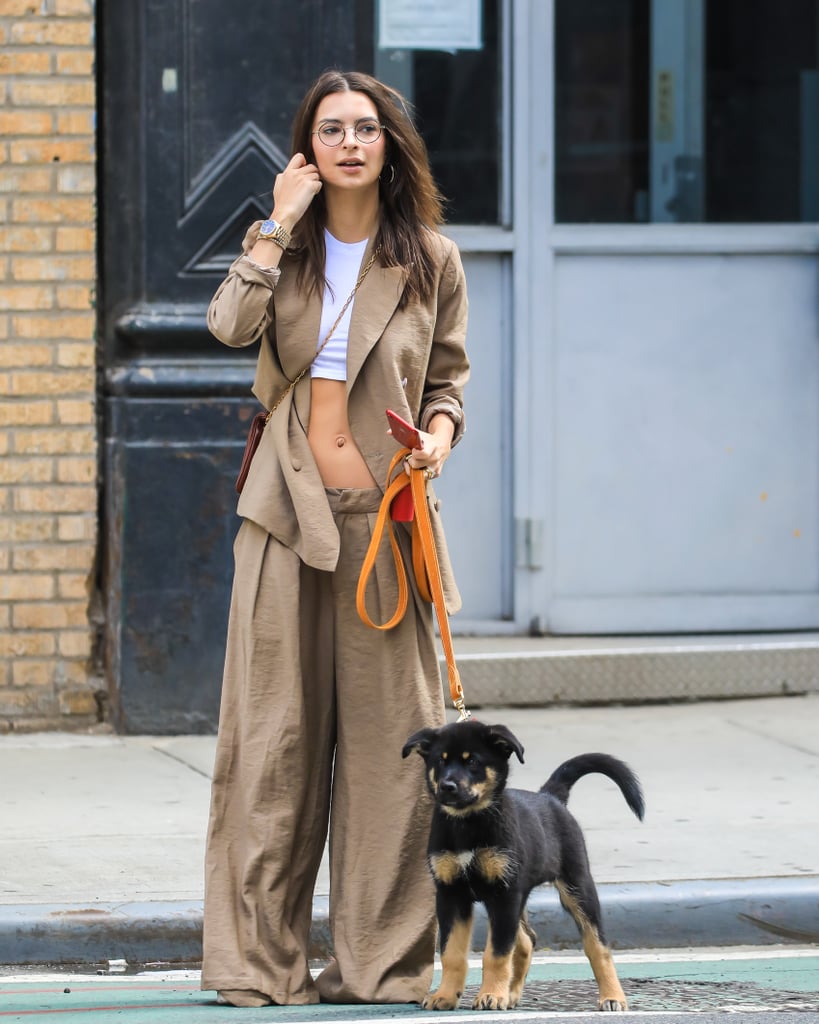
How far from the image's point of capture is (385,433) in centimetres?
423

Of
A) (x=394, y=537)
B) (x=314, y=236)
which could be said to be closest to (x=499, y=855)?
(x=394, y=537)

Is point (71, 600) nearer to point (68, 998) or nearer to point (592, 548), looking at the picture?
point (592, 548)

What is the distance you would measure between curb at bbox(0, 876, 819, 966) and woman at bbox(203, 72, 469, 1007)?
0.63m

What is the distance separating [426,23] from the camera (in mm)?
7590

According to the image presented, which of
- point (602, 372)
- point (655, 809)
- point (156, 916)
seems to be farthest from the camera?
point (602, 372)

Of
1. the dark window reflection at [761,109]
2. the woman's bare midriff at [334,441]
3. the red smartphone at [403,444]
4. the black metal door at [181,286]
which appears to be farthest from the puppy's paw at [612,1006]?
the dark window reflection at [761,109]

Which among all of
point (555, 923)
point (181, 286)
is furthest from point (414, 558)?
point (181, 286)

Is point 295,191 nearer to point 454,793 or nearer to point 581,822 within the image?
point 454,793

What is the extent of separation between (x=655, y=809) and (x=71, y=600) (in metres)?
2.42

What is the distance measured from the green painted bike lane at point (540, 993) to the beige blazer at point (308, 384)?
0.96 m

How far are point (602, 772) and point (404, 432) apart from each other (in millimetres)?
952

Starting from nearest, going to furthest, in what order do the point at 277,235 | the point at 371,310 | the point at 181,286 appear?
the point at 277,235, the point at 371,310, the point at 181,286

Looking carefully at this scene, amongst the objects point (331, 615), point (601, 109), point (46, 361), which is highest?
point (601, 109)

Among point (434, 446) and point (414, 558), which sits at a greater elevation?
point (434, 446)
